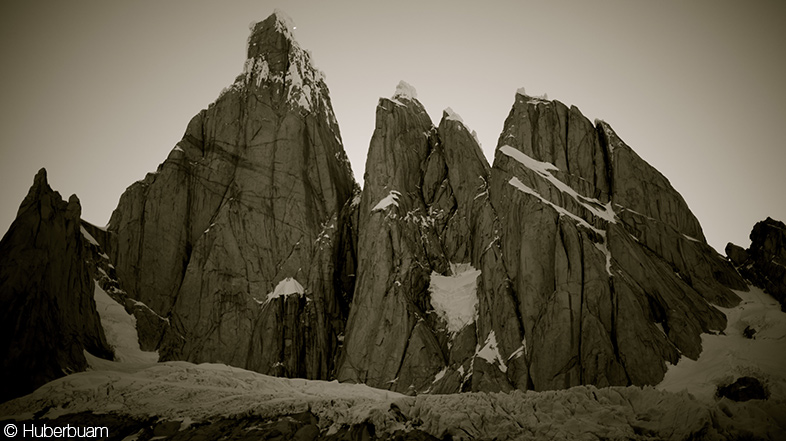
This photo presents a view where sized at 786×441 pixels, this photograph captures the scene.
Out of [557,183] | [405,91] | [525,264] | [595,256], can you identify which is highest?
[405,91]

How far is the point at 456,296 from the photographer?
76.4m

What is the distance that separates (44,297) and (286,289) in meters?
25.9

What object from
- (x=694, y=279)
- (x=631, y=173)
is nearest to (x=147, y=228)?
(x=631, y=173)

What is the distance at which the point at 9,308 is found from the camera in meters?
62.6

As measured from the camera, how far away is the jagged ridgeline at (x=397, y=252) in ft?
217

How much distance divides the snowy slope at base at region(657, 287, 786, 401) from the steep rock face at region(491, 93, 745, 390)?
1.33 meters

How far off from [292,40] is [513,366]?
60.2 meters

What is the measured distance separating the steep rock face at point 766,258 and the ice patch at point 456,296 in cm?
3143

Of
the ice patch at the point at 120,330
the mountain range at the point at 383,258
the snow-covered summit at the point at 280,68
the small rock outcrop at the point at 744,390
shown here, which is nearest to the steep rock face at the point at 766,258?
the mountain range at the point at 383,258

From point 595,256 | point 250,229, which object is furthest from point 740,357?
point 250,229

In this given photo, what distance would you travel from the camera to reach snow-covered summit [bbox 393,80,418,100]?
95556 mm

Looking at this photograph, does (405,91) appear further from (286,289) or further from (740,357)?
(740,357)

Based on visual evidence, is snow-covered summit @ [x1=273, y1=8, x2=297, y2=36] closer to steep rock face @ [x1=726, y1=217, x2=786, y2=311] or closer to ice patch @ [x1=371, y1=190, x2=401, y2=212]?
ice patch @ [x1=371, y1=190, x2=401, y2=212]

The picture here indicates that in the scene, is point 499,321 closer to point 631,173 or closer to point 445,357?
point 445,357
